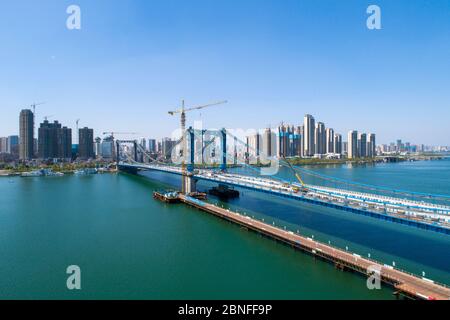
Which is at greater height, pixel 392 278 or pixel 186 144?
pixel 186 144

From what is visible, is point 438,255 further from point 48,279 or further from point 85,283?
point 48,279

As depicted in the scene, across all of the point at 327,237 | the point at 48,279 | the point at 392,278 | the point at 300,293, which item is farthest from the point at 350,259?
the point at 48,279

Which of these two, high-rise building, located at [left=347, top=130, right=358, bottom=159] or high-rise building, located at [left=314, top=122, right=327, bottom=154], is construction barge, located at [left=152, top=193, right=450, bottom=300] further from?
high-rise building, located at [left=347, top=130, right=358, bottom=159]

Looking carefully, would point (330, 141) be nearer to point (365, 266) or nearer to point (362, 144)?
point (362, 144)

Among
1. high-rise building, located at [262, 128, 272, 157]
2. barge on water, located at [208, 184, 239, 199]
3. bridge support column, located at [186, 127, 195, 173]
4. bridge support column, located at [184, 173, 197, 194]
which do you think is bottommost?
barge on water, located at [208, 184, 239, 199]

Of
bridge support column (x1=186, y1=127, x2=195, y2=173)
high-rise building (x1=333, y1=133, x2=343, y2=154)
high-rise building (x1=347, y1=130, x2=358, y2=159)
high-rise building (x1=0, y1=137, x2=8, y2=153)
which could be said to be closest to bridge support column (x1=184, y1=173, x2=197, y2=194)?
bridge support column (x1=186, y1=127, x2=195, y2=173)

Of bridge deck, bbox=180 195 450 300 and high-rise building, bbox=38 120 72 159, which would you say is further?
high-rise building, bbox=38 120 72 159
